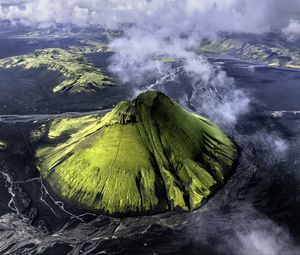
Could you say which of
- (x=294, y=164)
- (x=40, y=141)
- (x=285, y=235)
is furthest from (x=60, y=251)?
(x=294, y=164)

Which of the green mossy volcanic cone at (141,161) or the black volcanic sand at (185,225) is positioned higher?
the green mossy volcanic cone at (141,161)

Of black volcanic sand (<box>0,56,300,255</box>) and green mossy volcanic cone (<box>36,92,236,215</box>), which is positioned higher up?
green mossy volcanic cone (<box>36,92,236,215</box>)

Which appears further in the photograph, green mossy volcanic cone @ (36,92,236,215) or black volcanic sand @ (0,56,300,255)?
green mossy volcanic cone @ (36,92,236,215)

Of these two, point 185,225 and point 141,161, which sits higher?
point 141,161

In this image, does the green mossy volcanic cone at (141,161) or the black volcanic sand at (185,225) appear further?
the green mossy volcanic cone at (141,161)

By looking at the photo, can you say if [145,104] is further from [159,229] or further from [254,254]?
[254,254]

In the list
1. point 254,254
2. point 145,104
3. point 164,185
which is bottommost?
point 254,254

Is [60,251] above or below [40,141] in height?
below

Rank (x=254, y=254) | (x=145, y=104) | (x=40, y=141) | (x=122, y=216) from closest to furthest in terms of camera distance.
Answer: (x=254, y=254) < (x=122, y=216) < (x=145, y=104) < (x=40, y=141)
